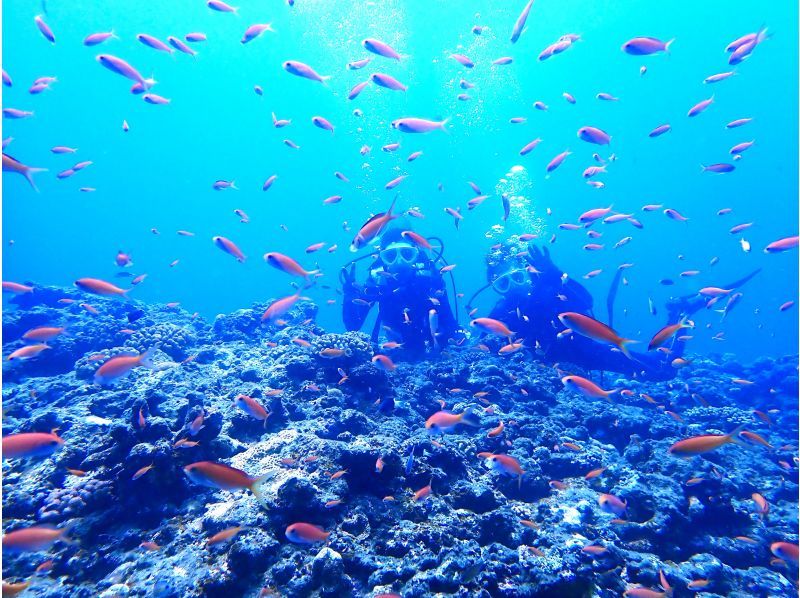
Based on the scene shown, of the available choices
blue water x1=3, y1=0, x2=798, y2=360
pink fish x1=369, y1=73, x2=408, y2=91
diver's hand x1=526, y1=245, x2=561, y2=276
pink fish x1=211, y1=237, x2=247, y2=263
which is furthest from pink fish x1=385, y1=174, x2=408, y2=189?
blue water x1=3, y1=0, x2=798, y2=360

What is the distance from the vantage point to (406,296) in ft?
39.1

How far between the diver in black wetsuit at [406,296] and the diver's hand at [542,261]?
3.10m

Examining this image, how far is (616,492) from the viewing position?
17.7ft

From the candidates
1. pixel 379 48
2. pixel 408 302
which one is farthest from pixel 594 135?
pixel 408 302

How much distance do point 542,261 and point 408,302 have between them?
15.1 feet

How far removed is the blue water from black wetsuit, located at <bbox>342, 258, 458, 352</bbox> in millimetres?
11572

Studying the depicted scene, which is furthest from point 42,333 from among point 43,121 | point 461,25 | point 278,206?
Result: point 278,206

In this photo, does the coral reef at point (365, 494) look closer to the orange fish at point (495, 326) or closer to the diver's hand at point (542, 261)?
the orange fish at point (495, 326)

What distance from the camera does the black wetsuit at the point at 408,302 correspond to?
467 inches

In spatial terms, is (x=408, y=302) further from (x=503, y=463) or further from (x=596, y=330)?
(x=596, y=330)

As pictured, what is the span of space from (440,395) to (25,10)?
227 ft

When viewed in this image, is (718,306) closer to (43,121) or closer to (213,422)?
(213,422)

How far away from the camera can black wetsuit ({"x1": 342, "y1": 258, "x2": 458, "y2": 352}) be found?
11.9 meters

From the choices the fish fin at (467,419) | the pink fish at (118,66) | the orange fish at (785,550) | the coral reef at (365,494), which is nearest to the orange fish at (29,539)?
the coral reef at (365,494)
